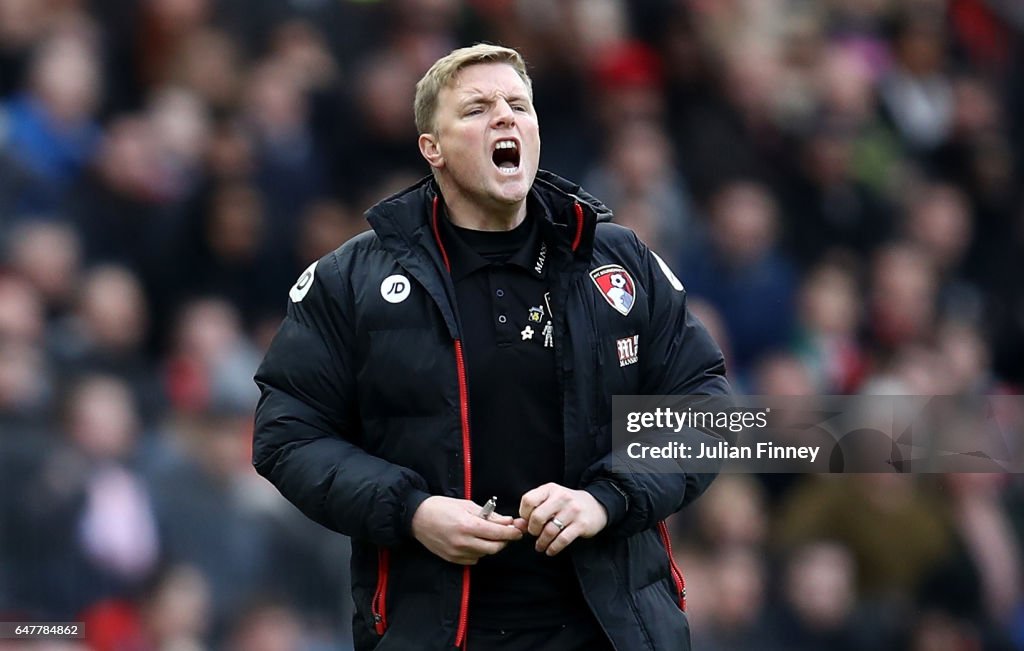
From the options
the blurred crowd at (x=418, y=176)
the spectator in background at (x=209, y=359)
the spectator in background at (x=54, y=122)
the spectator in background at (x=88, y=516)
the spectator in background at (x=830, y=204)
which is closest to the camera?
the spectator in background at (x=88, y=516)

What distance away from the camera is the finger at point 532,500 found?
11.0 feet

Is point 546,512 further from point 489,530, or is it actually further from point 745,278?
point 745,278

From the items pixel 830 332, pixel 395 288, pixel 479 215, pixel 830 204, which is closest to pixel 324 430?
pixel 395 288

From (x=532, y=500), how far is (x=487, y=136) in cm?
81

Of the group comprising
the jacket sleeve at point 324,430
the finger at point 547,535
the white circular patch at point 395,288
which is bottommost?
the finger at point 547,535

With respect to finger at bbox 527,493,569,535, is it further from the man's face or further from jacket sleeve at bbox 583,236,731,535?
the man's face

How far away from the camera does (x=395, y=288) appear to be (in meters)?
3.60

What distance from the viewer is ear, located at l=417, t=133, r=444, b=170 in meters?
3.74

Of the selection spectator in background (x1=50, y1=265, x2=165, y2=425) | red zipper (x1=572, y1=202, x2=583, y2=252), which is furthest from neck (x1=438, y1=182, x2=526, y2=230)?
spectator in background (x1=50, y1=265, x2=165, y2=425)

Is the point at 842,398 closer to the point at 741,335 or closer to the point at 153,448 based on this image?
the point at 741,335

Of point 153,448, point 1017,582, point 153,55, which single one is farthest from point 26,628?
point 1017,582

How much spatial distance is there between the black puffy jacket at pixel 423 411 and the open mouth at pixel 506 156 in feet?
0.49

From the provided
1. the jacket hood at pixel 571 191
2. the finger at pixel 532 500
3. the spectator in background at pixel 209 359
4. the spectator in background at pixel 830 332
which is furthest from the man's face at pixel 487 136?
the spectator in background at pixel 830 332

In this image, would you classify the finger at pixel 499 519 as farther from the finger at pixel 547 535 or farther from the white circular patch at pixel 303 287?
the white circular patch at pixel 303 287
